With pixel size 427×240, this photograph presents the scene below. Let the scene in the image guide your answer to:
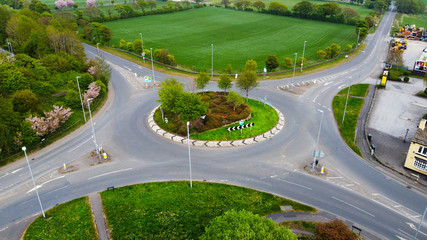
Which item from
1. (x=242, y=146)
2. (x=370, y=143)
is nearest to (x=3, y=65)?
(x=242, y=146)

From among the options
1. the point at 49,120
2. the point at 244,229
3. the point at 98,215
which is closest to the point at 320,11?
the point at 49,120

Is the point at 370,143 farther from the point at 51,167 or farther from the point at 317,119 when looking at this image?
the point at 51,167

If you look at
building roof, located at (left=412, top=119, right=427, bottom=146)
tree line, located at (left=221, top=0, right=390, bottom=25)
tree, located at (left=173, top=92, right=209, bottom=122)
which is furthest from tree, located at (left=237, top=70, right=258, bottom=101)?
tree line, located at (left=221, top=0, right=390, bottom=25)

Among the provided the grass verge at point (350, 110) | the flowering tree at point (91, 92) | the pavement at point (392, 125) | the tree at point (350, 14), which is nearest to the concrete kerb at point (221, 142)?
the grass verge at point (350, 110)

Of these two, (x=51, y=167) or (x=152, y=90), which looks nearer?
(x=51, y=167)

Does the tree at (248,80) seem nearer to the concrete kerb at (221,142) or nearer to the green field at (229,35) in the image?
the concrete kerb at (221,142)

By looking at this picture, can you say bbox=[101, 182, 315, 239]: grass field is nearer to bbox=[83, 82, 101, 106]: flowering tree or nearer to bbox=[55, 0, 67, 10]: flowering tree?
bbox=[83, 82, 101, 106]: flowering tree

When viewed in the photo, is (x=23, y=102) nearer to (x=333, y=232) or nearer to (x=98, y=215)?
(x=98, y=215)
